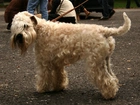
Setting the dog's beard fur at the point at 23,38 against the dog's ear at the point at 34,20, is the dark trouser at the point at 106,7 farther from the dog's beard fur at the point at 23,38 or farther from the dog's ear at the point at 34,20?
the dog's beard fur at the point at 23,38

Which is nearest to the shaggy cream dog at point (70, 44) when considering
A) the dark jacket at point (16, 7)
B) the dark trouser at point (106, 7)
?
the dark jacket at point (16, 7)

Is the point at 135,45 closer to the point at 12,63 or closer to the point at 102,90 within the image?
the point at 12,63

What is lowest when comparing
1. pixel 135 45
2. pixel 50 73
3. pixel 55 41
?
pixel 135 45

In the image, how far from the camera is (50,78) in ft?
19.6

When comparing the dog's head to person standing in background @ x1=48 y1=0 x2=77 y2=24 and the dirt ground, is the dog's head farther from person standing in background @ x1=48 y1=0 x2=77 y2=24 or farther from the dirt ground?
person standing in background @ x1=48 y1=0 x2=77 y2=24

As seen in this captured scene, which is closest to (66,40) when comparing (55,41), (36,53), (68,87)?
(55,41)

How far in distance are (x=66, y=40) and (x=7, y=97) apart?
4.03 ft

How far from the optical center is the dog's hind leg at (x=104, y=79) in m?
5.50

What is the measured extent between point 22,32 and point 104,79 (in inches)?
52.4

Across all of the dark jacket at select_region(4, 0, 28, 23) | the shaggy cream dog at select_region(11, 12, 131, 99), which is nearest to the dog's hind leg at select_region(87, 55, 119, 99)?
the shaggy cream dog at select_region(11, 12, 131, 99)

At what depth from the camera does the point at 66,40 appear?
18.4 ft

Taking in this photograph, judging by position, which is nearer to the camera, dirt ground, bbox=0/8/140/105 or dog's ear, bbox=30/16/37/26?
dirt ground, bbox=0/8/140/105

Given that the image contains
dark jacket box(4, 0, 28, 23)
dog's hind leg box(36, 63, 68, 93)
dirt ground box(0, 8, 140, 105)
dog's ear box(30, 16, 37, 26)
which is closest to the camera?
dirt ground box(0, 8, 140, 105)

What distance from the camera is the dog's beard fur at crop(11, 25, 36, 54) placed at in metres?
5.51
